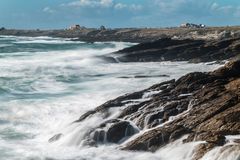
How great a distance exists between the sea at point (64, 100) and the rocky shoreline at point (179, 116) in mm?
502

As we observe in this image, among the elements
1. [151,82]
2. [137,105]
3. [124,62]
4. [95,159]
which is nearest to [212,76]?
[137,105]

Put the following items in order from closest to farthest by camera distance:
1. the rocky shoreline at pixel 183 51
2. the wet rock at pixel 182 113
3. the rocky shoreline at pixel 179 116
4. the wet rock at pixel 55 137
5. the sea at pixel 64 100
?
the rocky shoreline at pixel 179 116 < the wet rock at pixel 182 113 < the sea at pixel 64 100 < the wet rock at pixel 55 137 < the rocky shoreline at pixel 183 51

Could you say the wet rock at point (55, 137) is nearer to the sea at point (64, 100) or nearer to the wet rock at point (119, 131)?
the sea at point (64, 100)

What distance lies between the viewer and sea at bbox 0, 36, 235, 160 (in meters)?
20.3

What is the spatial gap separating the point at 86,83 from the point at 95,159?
72.8ft

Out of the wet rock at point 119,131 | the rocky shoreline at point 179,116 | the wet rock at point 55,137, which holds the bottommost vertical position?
the wet rock at point 55,137

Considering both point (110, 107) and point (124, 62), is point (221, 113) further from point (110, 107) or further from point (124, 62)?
point (124, 62)

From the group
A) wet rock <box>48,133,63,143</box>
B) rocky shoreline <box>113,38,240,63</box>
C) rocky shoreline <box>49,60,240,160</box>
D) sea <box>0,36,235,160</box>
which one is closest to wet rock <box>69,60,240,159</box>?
rocky shoreline <box>49,60,240,160</box>

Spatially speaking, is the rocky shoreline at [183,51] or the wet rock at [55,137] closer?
the wet rock at [55,137]

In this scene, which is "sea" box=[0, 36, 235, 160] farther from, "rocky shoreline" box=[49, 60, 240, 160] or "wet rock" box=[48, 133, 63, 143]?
"rocky shoreline" box=[49, 60, 240, 160]

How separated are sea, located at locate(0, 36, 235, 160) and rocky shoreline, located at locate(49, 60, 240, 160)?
50 centimetres

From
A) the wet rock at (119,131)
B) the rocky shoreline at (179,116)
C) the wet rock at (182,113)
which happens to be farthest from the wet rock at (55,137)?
the wet rock at (119,131)

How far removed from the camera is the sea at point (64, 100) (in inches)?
800

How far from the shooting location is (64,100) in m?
32.4
